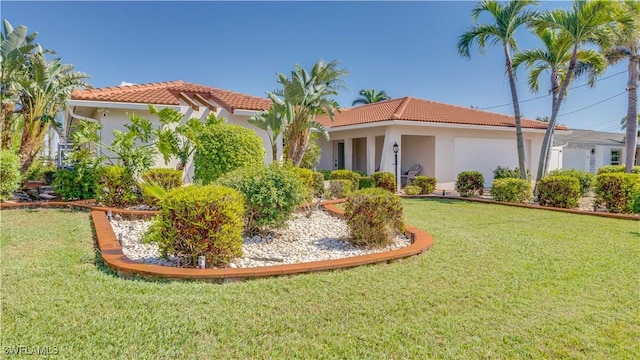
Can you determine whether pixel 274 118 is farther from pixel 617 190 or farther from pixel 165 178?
pixel 617 190

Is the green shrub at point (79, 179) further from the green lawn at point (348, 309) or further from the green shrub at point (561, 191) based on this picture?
the green shrub at point (561, 191)

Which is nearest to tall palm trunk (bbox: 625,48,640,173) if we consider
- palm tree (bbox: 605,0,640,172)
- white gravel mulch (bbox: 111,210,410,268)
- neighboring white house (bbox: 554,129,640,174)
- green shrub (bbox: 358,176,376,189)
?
palm tree (bbox: 605,0,640,172)

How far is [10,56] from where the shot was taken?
1444 cm

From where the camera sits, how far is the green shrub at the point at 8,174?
1105 centimetres

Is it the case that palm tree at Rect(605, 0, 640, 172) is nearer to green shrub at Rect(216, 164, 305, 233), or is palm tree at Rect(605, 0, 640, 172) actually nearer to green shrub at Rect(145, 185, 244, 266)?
green shrub at Rect(216, 164, 305, 233)

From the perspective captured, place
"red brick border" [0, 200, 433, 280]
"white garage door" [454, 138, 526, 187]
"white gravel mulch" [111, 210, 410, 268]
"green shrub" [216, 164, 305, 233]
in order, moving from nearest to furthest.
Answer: "red brick border" [0, 200, 433, 280] < "white gravel mulch" [111, 210, 410, 268] < "green shrub" [216, 164, 305, 233] < "white garage door" [454, 138, 526, 187]

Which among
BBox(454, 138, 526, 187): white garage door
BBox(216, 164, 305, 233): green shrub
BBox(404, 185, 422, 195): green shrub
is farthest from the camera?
BBox(454, 138, 526, 187): white garage door

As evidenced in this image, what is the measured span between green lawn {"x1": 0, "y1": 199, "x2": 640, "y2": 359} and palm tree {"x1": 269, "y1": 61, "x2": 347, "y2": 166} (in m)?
10.2

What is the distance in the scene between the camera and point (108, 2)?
1441 cm

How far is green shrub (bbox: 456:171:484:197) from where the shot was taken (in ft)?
53.2

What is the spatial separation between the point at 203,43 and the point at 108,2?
459 centimetres

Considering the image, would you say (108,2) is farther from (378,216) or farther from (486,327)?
(486,327)

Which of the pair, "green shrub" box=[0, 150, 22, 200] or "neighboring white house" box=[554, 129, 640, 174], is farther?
"neighboring white house" box=[554, 129, 640, 174]

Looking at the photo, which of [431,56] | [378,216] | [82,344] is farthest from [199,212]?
[431,56]
